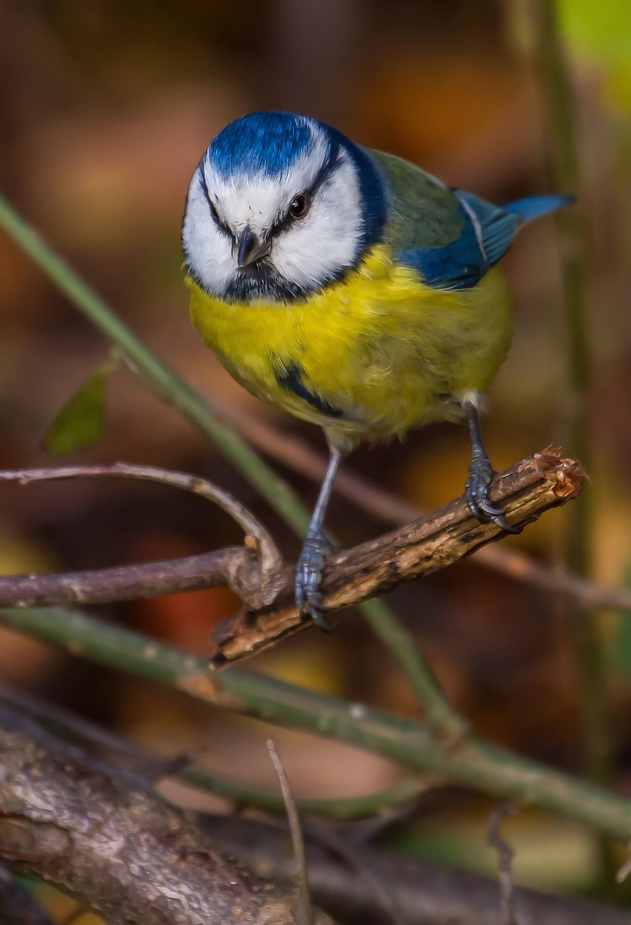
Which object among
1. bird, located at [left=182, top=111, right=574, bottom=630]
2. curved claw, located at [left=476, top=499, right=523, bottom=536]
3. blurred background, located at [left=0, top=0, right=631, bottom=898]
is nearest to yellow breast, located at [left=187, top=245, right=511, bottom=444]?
bird, located at [left=182, top=111, right=574, bottom=630]

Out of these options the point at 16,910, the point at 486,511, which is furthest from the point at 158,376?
the point at 16,910

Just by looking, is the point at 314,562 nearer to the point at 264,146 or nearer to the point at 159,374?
the point at 159,374

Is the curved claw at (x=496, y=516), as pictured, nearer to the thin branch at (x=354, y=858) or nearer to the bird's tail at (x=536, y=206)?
the thin branch at (x=354, y=858)

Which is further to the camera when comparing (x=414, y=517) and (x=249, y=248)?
(x=414, y=517)

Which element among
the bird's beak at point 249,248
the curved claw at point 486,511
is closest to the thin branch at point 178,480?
the curved claw at point 486,511

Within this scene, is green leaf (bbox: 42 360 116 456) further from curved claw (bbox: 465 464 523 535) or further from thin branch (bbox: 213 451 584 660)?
curved claw (bbox: 465 464 523 535)

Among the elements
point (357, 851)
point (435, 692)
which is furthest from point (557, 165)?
point (357, 851)
